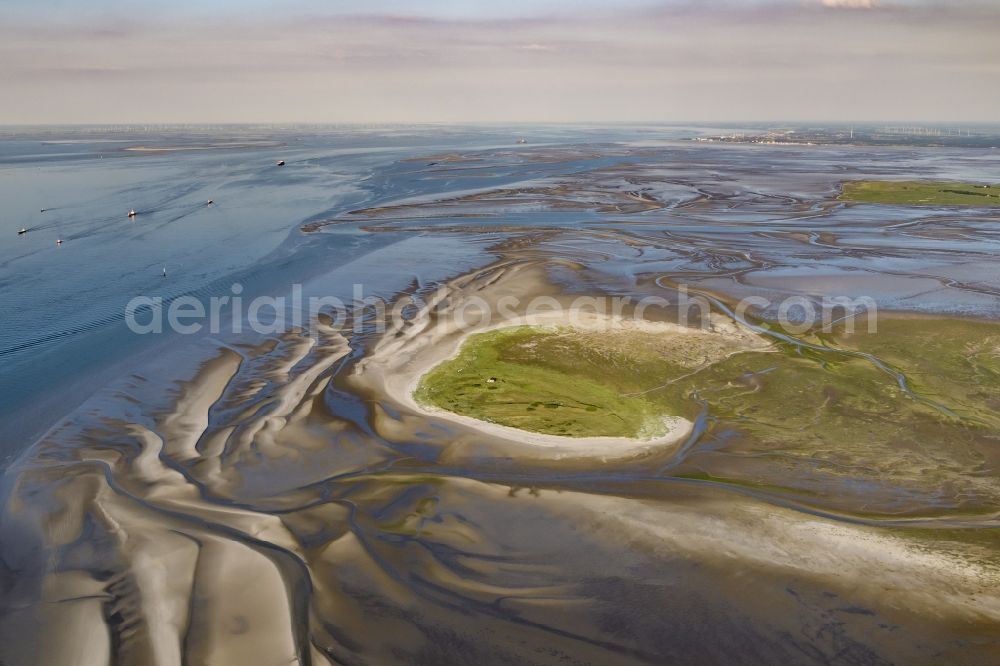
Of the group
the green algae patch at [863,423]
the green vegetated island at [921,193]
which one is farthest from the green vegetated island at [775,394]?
the green vegetated island at [921,193]

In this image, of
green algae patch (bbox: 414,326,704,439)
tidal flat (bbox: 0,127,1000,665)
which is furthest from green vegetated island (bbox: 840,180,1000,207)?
green algae patch (bbox: 414,326,704,439)

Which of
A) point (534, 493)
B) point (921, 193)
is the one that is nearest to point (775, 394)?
point (534, 493)

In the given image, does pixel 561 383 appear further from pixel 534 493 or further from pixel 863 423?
pixel 863 423

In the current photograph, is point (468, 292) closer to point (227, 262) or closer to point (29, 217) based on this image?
point (227, 262)

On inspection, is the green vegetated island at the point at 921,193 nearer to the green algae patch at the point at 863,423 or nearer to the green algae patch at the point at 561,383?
the green algae patch at the point at 863,423

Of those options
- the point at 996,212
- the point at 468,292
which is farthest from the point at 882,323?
the point at 996,212

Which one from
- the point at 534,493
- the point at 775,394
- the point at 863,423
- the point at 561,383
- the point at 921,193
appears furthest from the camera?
the point at 921,193
